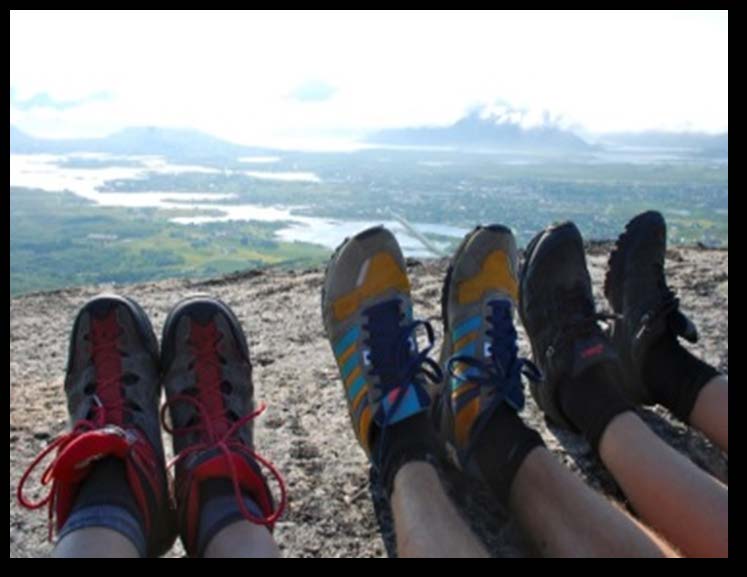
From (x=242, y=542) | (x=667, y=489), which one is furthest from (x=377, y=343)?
(x=667, y=489)

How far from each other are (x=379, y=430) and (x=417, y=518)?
0.46 m

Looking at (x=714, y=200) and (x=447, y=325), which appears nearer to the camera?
(x=447, y=325)

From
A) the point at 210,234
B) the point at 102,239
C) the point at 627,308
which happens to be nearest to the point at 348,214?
the point at 210,234

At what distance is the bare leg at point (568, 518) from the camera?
1589 mm

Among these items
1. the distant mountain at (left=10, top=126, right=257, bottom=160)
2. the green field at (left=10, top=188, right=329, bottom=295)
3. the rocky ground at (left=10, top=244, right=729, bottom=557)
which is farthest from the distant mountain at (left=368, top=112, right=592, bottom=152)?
the rocky ground at (left=10, top=244, right=729, bottom=557)

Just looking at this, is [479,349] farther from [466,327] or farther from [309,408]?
[309,408]

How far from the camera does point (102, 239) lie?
88.4ft

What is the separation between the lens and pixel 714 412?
89.5 inches

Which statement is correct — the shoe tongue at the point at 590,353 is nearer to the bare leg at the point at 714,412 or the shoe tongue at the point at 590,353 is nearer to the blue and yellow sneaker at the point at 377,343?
the bare leg at the point at 714,412

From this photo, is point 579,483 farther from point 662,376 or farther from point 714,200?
point 714,200

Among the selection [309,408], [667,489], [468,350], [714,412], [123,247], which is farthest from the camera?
[123,247]

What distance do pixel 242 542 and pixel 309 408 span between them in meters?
1.22

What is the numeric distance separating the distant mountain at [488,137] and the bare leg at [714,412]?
5507 centimetres

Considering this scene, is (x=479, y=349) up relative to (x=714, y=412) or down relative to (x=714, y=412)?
up
